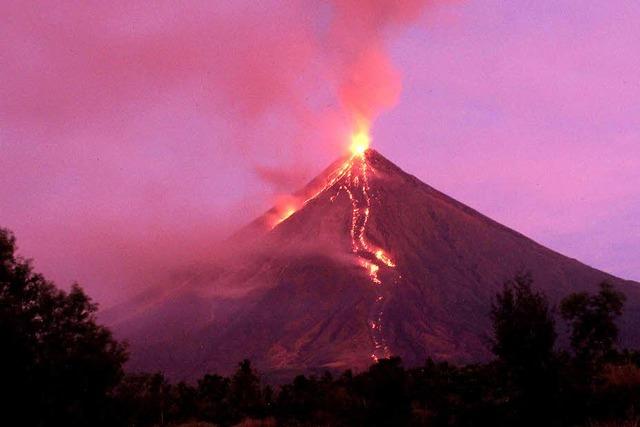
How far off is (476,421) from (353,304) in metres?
147

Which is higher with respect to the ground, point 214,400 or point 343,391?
point 214,400

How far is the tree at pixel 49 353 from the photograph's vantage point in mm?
16906

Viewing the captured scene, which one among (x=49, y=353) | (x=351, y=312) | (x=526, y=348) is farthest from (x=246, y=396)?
(x=351, y=312)

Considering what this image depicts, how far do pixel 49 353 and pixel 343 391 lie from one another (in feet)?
39.0

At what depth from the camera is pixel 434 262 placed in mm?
192375

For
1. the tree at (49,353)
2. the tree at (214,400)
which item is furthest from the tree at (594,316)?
the tree at (49,353)

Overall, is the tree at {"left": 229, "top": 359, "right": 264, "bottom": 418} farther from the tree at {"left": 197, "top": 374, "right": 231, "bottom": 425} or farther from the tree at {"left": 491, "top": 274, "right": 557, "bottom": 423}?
the tree at {"left": 491, "top": 274, "right": 557, "bottom": 423}

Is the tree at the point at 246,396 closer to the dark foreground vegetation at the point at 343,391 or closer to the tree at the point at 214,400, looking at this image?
the tree at the point at 214,400

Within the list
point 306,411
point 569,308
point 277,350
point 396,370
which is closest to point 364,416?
point 396,370

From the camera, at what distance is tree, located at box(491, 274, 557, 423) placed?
1750cm

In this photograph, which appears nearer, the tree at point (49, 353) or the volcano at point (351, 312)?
the tree at point (49, 353)

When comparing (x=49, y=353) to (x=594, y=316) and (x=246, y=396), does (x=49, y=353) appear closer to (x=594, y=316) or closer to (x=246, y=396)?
(x=246, y=396)

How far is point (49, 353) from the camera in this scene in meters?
19.2

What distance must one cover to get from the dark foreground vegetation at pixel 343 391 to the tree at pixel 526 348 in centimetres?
3
